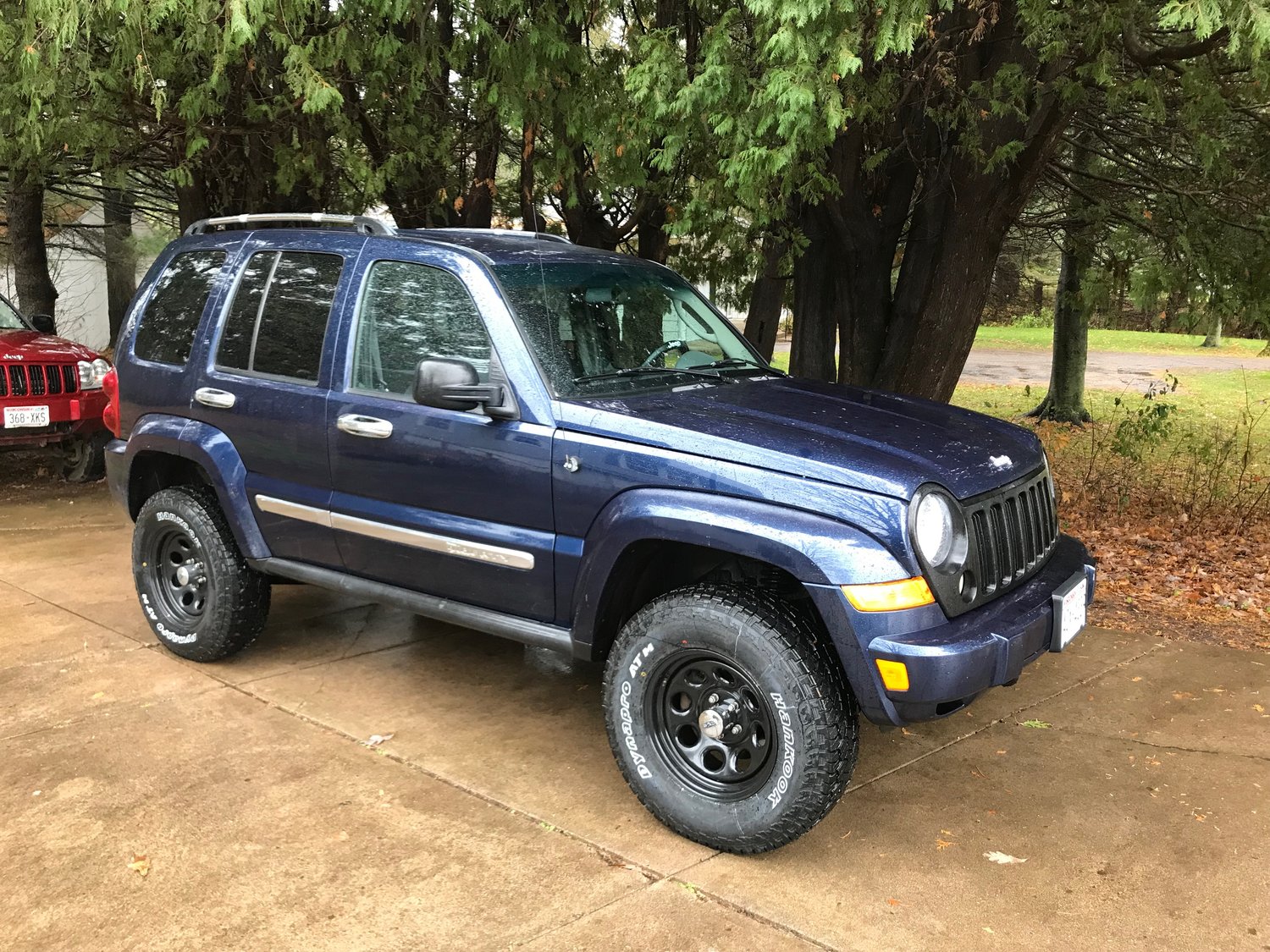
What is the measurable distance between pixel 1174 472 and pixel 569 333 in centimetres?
867

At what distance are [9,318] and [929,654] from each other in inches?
371

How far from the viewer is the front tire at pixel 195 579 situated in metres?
5.05

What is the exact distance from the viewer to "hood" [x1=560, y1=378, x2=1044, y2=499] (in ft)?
11.3

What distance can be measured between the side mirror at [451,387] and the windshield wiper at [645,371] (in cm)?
34

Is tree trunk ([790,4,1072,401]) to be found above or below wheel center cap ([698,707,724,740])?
above

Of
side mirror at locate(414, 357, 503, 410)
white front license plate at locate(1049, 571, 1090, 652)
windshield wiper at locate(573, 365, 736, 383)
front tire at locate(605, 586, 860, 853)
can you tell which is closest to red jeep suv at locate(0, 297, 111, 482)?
side mirror at locate(414, 357, 503, 410)

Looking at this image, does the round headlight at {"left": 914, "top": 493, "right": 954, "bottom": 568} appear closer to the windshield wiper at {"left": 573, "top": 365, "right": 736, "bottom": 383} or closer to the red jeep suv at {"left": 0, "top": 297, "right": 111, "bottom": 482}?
the windshield wiper at {"left": 573, "top": 365, "right": 736, "bottom": 383}

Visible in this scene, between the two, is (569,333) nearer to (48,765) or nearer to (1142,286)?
(48,765)

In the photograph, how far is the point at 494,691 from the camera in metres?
5.04

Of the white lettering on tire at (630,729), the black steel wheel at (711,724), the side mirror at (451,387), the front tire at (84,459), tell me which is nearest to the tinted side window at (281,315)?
the side mirror at (451,387)

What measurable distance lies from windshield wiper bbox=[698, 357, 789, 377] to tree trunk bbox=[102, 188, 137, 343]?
12880mm

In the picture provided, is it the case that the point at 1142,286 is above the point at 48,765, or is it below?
above

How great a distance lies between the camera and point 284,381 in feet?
15.4

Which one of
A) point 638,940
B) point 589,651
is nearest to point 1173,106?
point 589,651
